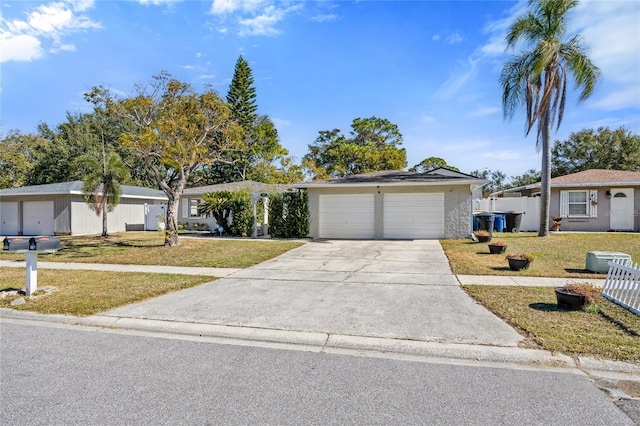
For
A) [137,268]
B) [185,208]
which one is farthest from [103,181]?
[137,268]

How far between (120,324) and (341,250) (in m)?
8.54

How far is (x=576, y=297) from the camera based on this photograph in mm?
5297

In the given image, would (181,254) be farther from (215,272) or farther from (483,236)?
(483,236)

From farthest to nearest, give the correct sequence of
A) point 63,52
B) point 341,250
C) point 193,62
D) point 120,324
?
point 193,62 → point 63,52 → point 341,250 → point 120,324

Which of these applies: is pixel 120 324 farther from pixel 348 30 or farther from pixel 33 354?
pixel 348 30

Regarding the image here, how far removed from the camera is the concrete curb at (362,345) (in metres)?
3.69

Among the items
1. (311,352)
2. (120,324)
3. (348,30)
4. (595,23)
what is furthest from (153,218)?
(595,23)

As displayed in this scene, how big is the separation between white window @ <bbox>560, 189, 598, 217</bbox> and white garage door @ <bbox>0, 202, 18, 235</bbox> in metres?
32.3

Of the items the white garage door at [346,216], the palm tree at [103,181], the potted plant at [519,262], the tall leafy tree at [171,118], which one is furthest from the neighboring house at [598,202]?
the palm tree at [103,181]

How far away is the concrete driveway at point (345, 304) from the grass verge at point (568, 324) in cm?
28

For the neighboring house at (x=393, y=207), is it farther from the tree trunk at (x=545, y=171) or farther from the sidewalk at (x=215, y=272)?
the sidewalk at (x=215, y=272)

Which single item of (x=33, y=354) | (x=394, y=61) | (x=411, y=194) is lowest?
(x=33, y=354)

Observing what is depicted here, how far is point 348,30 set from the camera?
39.3 feet

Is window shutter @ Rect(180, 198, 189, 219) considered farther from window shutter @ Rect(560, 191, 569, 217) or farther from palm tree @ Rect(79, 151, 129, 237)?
window shutter @ Rect(560, 191, 569, 217)
